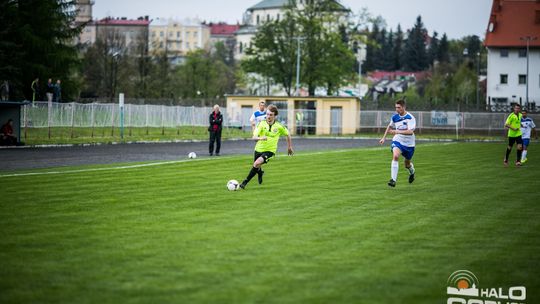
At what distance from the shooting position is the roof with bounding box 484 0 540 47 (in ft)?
320

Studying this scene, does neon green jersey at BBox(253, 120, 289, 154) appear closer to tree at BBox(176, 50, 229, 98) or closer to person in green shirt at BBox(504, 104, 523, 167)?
person in green shirt at BBox(504, 104, 523, 167)

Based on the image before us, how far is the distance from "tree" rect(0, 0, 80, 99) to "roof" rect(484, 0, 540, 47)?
174 feet

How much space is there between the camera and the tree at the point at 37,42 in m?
57.6

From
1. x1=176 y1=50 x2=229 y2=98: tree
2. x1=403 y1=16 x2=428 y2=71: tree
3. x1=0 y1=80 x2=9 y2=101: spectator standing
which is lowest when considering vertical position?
x1=0 y1=80 x2=9 y2=101: spectator standing

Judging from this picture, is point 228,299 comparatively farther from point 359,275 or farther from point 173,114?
point 173,114

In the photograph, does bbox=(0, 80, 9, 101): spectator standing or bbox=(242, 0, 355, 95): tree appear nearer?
bbox=(0, 80, 9, 101): spectator standing

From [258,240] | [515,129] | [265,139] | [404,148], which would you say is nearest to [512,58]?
[515,129]

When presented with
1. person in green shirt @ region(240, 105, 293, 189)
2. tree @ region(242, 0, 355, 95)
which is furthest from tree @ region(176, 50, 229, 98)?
person in green shirt @ region(240, 105, 293, 189)

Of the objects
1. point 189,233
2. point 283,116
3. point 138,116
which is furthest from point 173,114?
point 189,233

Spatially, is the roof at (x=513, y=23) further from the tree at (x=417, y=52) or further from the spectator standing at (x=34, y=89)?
the tree at (x=417, y=52)

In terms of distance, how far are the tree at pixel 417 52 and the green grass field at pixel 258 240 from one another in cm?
17143

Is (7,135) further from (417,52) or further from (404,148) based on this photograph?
(417,52)

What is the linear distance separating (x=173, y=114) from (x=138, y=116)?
451 cm

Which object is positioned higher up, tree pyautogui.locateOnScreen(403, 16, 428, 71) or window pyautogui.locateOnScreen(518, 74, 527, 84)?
tree pyautogui.locateOnScreen(403, 16, 428, 71)
